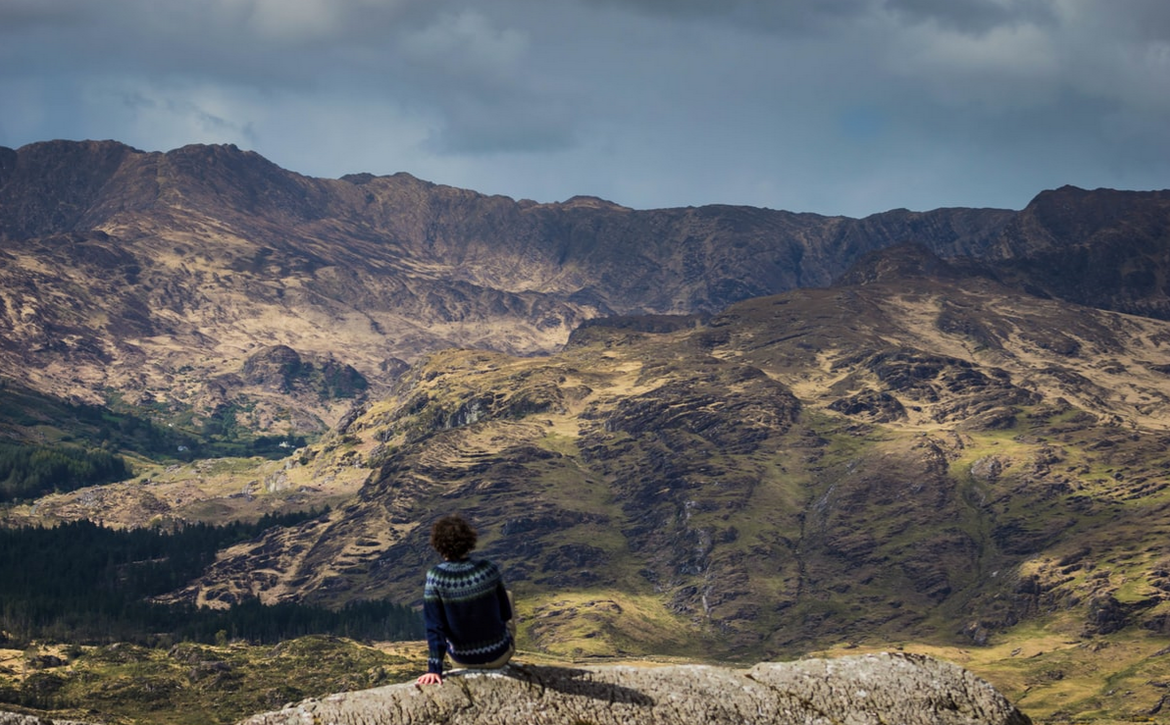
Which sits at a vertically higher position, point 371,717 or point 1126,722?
point 371,717

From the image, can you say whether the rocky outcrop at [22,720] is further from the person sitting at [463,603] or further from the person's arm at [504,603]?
the person's arm at [504,603]

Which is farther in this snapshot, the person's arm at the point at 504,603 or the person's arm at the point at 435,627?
the person's arm at the point at 504,603

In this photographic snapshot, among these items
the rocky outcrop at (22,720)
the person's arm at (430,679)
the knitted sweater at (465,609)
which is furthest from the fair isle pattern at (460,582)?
the rocky outcrop at (22,720)

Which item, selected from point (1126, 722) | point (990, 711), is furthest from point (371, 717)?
point (1126, 722)

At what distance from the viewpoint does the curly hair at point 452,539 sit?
81.1ft

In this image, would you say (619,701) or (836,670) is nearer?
(619,701)

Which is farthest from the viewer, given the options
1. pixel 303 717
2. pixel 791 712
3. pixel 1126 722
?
pixel 1126 722

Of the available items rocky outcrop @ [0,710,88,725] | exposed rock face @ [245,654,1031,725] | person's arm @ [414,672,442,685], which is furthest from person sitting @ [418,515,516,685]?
rocky outcrop @ [0,710,88,725]

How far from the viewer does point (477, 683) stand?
957 inches

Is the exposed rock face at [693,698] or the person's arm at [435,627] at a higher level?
the person's arm at [435,627]

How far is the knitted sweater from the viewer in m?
24.6

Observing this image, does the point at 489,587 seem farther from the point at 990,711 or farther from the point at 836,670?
the point at 990,711

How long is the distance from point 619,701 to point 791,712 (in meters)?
3.73

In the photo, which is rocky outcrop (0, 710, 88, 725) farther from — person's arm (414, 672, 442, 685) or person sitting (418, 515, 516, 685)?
person sitting (418, 515, 516, 685)
